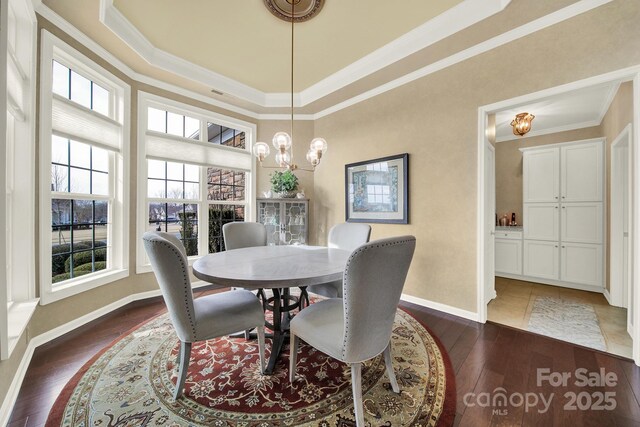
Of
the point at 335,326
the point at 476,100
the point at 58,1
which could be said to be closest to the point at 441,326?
the point at 335,326

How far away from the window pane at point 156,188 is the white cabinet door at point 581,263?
597 cm

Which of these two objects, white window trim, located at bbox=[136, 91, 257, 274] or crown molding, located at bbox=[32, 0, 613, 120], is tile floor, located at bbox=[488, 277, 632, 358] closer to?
crown molding, located at bbox=[32, 0, 613, 120]

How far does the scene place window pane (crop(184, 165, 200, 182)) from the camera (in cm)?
357

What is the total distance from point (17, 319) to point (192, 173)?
7.75ft

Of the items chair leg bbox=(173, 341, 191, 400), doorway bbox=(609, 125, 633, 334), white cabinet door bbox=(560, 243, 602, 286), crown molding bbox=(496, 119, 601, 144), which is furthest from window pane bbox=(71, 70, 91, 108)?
white cabinet door bbox=(560, 243, 602, 286)

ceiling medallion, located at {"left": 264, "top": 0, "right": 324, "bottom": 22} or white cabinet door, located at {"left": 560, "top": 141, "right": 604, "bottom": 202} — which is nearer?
ceiling medallion, located at {"left": 264, "top": 0, "right": 324, "bottom": 22}

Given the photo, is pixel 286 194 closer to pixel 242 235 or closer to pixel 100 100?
pixel 242 235

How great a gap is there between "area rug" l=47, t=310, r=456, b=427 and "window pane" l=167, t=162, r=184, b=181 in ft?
7.05

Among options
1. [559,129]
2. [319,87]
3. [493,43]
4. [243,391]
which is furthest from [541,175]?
[243,391]

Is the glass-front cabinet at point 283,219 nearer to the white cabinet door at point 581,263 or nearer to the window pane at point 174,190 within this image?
the window pane at point 174,190

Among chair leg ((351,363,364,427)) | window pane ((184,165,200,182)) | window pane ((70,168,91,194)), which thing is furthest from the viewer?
window pane ((184,165,200,182))

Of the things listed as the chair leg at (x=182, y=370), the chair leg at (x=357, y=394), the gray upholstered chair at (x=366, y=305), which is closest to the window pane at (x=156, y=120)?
the chair leg at (x=182, y=370)

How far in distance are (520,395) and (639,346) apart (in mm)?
1138

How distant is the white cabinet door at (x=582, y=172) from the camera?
3.49 metres
